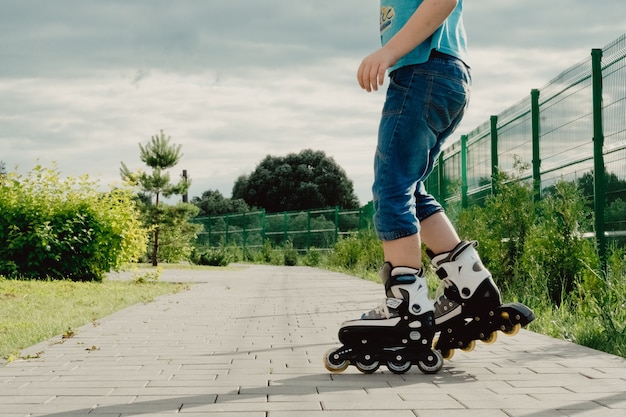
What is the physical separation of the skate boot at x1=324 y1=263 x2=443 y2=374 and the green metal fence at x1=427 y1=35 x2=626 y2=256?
14.5ft

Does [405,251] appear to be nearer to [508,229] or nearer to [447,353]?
[447,353]

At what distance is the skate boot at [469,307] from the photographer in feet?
11.5

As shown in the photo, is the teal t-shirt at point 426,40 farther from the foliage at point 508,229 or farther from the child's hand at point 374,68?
the foliage at point 508,229

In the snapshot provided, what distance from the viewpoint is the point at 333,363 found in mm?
3449

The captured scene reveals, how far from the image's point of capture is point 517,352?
4207 millimetres

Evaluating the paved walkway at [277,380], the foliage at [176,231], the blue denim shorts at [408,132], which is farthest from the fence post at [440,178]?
the blue denim shorts at [408,132]

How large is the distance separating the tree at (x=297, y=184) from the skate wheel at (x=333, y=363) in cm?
5735

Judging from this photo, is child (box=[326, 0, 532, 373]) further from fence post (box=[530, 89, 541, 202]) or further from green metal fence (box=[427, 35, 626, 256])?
fence post (box=[530, 89, 541, 202])

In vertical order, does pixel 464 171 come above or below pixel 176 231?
above

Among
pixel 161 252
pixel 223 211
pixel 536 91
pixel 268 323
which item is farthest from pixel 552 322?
pixel 223 211

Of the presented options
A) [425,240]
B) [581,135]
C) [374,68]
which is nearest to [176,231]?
[581,135]

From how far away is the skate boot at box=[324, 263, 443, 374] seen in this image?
3.39 metres

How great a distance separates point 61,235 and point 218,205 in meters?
46.1

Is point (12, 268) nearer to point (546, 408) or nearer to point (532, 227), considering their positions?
point (532, 227)
